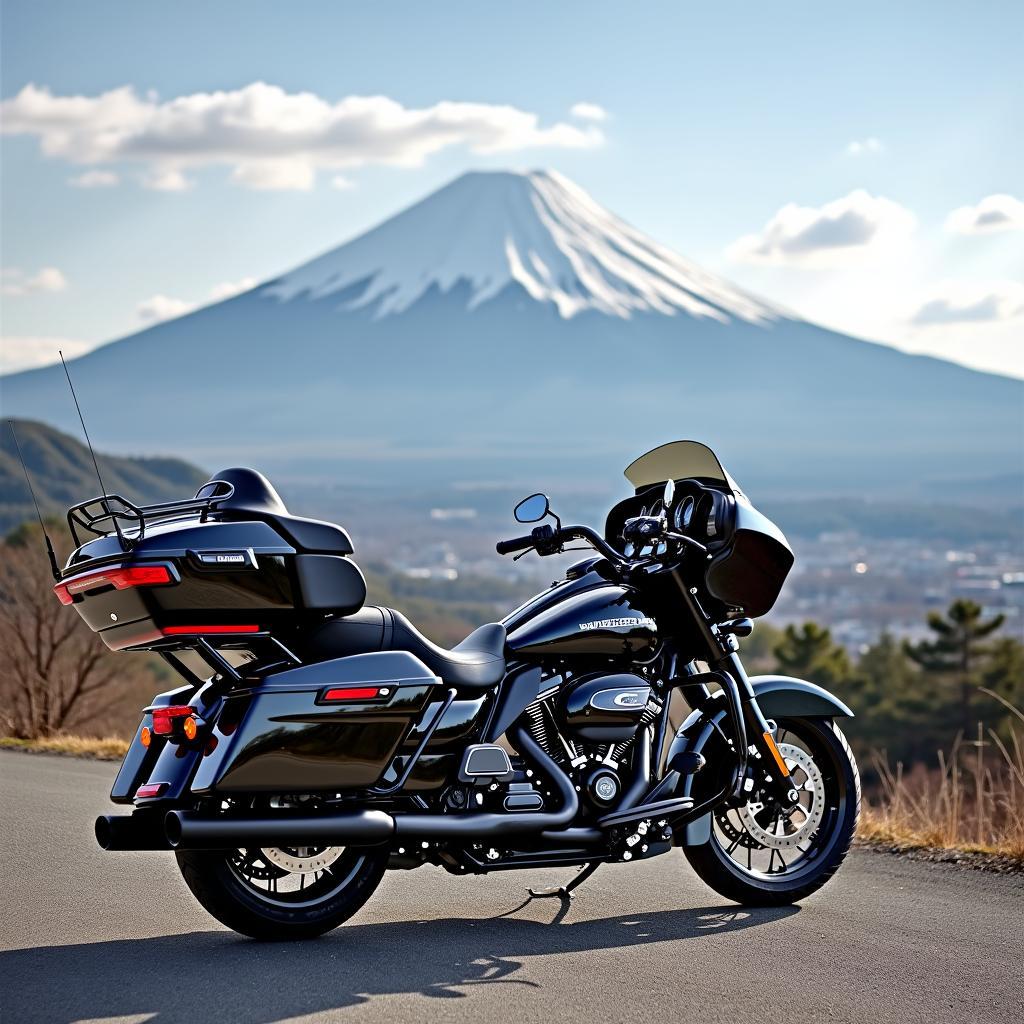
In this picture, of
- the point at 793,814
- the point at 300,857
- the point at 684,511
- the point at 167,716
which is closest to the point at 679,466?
the point at 684,511

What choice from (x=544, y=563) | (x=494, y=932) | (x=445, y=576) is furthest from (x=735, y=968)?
(x=544, y=563)

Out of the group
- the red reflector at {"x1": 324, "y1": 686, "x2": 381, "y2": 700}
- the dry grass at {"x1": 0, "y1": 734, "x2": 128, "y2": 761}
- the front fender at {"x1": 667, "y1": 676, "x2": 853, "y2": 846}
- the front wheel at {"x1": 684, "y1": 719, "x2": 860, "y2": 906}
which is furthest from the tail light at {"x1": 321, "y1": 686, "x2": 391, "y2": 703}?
the dry grass at {"x1": 0, "y1": 734, "x2": 128, "y2": 761}

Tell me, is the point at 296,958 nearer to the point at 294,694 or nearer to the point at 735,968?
the point at 294,694

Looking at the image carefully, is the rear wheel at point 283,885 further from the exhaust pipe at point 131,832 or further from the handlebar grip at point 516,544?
the handlebar grip at point 516,544

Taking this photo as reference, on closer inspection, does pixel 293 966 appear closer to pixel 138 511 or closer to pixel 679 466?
pixel 138 511

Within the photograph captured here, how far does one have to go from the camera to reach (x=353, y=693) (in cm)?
568

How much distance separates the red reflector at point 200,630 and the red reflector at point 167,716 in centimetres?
31

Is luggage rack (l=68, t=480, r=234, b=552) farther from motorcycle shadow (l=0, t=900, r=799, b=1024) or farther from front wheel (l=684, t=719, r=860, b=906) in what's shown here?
front wheel (l=684, t=719, r=860, b=906)

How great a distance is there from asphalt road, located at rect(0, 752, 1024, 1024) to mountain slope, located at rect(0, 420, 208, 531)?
3311 inches

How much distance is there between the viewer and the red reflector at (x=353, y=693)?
5.65 meters

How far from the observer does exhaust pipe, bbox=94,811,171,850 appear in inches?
213

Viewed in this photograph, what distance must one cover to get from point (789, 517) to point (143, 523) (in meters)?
185

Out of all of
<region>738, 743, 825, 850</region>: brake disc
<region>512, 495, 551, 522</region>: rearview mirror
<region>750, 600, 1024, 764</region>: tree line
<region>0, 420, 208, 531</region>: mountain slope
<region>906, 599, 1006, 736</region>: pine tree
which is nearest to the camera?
<region>512, 495, 551, 522</region>: rearview mirror

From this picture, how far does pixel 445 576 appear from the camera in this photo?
119 metres
